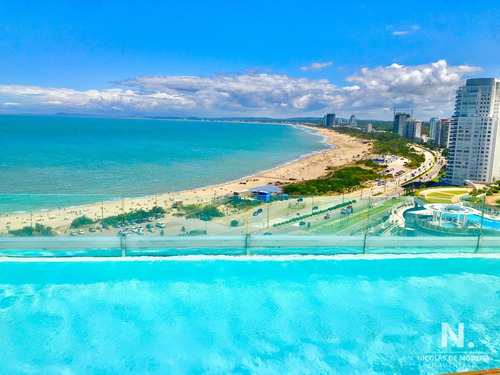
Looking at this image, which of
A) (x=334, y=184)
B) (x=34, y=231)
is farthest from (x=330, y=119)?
(x=34, y=231)

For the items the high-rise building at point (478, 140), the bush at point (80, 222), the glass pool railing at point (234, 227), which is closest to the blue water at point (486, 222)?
the glass pool railing at point (234, 227)

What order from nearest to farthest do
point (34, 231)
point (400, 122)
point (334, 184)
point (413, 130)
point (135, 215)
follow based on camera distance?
1. point (34, 231)
2. point (135, 215)
3. point (334, 184)
4. point (413, 130)
5. point (400, 122)

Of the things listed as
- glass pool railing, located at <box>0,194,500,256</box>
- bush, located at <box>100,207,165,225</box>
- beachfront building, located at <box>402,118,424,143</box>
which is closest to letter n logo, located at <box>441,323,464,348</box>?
glass pool railing, located at <box>0,194,500,256</box>

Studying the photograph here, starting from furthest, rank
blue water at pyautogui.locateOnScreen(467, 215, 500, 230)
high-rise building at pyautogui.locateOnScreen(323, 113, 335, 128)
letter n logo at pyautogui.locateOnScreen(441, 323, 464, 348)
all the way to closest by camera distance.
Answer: high-rise building at pyautogui.locateOnScreen(323, 113, 335, 128), blue water at pyautogui.locateOnScreen(467, 215, 500, 230), letter n logo at pyautogui.locateOnScreen(441, 323, 464, 348)

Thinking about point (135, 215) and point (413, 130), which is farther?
point (413, 130)

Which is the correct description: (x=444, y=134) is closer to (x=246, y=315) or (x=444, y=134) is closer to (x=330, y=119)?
(x=246, y=315)

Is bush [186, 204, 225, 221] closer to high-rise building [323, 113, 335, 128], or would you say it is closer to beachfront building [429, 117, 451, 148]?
beachfront building [429, 117, 451, 148]
